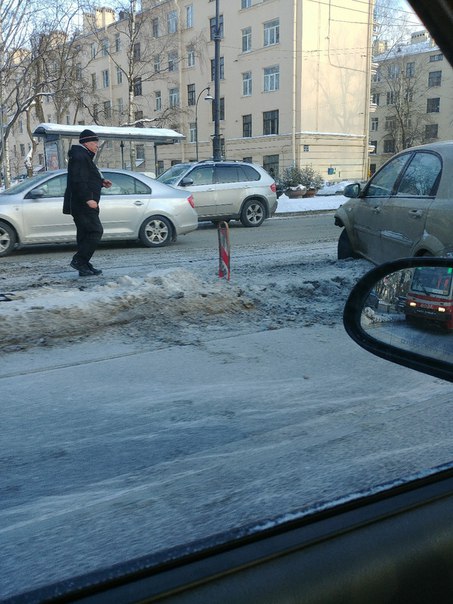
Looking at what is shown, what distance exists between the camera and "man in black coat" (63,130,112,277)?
7406 mm

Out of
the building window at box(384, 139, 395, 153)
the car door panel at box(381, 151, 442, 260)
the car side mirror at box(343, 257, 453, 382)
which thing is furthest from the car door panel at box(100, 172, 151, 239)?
the building window at box(384, 139, 395, 153)

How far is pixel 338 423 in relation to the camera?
3.39 metres

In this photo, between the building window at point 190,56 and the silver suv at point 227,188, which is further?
the building window at point 190,56

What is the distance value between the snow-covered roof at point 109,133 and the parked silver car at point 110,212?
8005 mm

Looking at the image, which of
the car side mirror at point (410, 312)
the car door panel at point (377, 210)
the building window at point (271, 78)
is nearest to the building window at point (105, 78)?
the building window at point (271, 78)

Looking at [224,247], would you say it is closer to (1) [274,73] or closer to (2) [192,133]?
(1) [274,73]

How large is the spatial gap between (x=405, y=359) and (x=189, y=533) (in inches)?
45.1

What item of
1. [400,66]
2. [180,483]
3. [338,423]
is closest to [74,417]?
[180,483]

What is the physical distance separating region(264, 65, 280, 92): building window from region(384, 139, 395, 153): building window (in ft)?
63.1

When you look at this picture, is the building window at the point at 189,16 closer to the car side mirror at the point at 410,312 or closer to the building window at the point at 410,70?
the building window at the point at 410,70

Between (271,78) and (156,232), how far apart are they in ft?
111

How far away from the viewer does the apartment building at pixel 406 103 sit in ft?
161

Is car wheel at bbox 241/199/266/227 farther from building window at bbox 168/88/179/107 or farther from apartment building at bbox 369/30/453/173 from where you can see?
apartment building at bbox 369/30/453/173

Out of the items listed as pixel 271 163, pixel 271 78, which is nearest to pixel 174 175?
pixel 271 163
